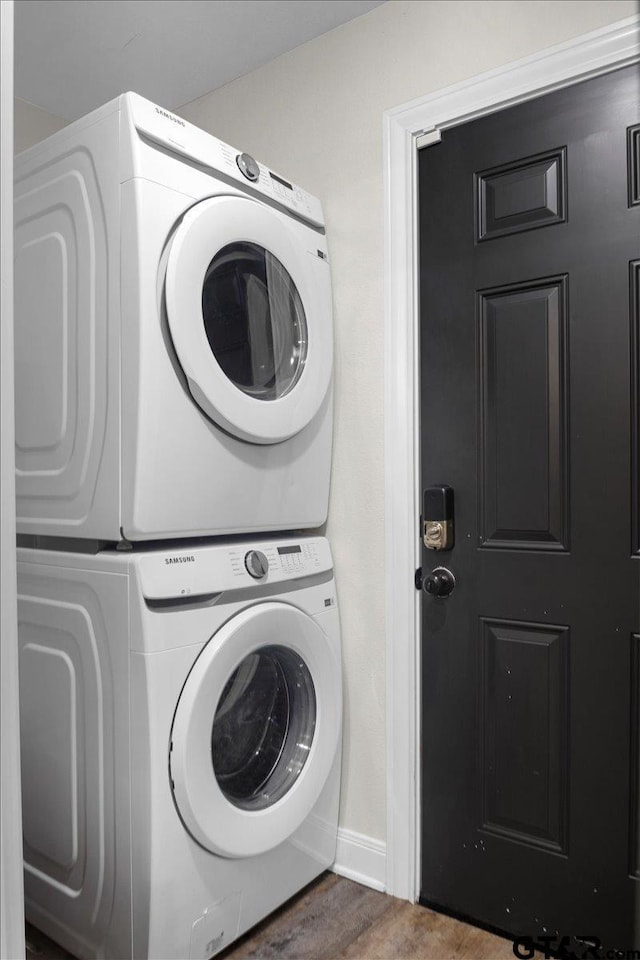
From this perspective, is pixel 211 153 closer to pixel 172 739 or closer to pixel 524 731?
pixel 172 739

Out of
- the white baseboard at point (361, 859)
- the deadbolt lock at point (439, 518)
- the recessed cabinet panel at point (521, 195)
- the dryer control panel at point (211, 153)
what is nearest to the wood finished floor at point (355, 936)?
the white baseboard at point (361, 859)

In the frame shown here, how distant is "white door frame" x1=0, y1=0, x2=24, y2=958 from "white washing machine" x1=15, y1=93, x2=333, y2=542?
49 cm

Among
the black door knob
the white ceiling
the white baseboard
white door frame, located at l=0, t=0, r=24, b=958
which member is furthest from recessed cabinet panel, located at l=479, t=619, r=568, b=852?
the white ceiling

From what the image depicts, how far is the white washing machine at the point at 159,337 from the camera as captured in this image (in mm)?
1406

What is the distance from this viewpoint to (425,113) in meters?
1.71

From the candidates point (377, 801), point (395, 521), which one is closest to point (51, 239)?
point (395, 521)

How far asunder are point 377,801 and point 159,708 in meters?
0.77

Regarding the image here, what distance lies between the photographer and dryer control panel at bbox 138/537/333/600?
139 centimetres

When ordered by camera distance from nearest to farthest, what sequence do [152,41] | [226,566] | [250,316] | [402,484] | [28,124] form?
[226,566] < [250,316] < [402,484] < [152,41] < [28,124]

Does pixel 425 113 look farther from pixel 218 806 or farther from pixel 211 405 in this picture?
pixel 218 806

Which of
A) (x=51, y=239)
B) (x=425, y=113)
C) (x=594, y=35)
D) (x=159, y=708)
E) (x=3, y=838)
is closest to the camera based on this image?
(x=3, y=838)

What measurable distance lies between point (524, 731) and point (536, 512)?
512 millimetres

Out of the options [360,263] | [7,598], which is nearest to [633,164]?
[360,263]

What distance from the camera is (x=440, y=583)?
1700 millimetres
